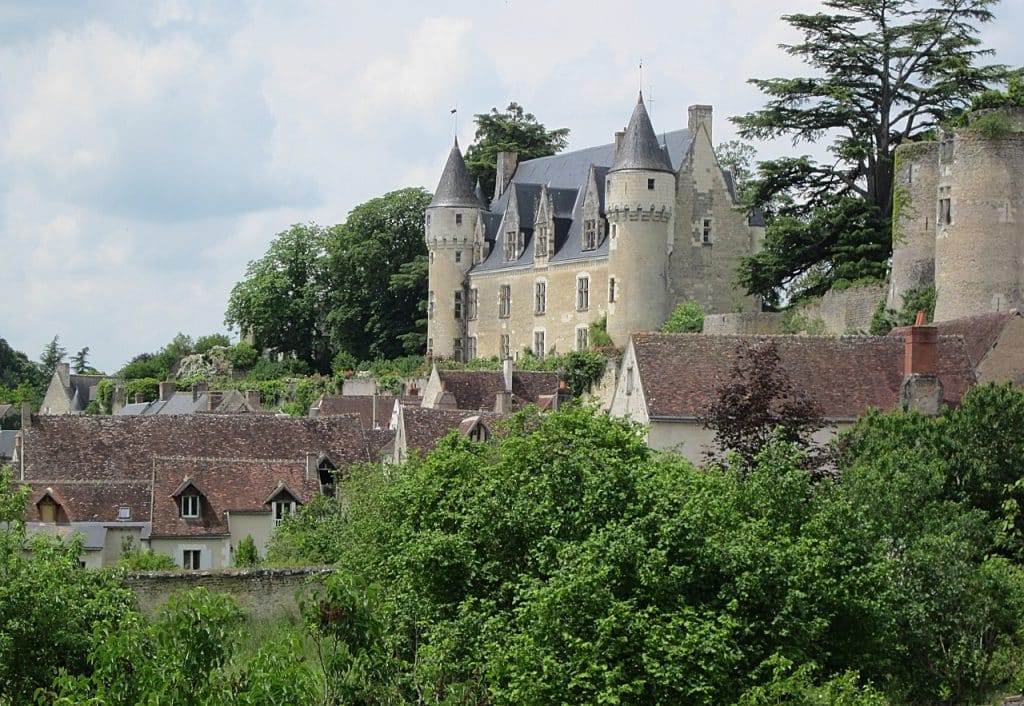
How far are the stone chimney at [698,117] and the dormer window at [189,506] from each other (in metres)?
32.4

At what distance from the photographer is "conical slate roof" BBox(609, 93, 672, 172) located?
226 ft

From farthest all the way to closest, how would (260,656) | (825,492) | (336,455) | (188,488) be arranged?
(336,455)
(188,488)
(825,492)
(260,656)

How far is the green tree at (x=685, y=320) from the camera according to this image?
209ft

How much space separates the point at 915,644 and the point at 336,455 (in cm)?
2359

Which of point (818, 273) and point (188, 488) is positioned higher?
point (818, 273)

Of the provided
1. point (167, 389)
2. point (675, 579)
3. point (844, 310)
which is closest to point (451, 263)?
point (167, 389)

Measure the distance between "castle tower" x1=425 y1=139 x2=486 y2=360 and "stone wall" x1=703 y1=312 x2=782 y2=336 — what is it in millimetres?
22306

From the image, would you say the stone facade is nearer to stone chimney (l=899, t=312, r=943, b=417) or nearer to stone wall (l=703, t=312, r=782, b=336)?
stone chimney (l=899, t=312, r=943, b=417)

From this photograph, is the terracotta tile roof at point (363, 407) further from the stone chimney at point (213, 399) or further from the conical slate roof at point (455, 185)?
the conical slate roof at point (455, 185)

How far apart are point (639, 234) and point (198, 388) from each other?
22939 mm

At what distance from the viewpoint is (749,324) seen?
184ft

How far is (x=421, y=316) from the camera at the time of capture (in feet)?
277

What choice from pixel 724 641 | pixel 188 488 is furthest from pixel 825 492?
pixel 188 488

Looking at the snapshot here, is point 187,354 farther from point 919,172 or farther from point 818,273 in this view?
point 919,172
